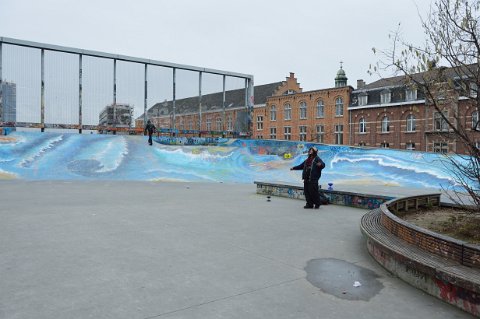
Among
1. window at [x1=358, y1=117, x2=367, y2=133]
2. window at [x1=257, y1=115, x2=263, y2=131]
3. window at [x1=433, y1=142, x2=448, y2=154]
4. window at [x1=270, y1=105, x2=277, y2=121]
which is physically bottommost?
window at [x1=433, y1=142, x2=448, y2=154]

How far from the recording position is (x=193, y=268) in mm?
4934

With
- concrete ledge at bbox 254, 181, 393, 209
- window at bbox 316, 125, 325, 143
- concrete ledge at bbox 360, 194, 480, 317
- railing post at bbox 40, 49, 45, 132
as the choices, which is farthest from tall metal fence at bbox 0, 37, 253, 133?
window at bbox 316, 125, 325, 143

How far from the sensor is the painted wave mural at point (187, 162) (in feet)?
59.6

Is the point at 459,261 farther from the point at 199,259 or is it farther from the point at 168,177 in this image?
the point at 168,177

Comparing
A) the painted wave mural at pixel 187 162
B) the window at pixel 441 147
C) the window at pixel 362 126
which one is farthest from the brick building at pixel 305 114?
the painted wave mural at pixel 187 162

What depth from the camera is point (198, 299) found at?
3928 millimetres

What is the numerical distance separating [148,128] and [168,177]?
20.2 feet

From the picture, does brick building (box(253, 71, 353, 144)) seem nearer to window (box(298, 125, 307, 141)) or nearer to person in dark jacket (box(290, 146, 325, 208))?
window (box(298, 125, 307, 141))

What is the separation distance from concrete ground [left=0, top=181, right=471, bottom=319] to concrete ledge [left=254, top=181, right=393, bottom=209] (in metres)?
1.73

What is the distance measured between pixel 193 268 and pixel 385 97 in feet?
152

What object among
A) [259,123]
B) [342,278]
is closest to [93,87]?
[342,278]

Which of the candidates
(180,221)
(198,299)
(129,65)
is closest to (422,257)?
(198,299)

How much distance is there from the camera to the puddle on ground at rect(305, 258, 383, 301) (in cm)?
423

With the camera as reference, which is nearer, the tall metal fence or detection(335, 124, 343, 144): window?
the tall metal fence
